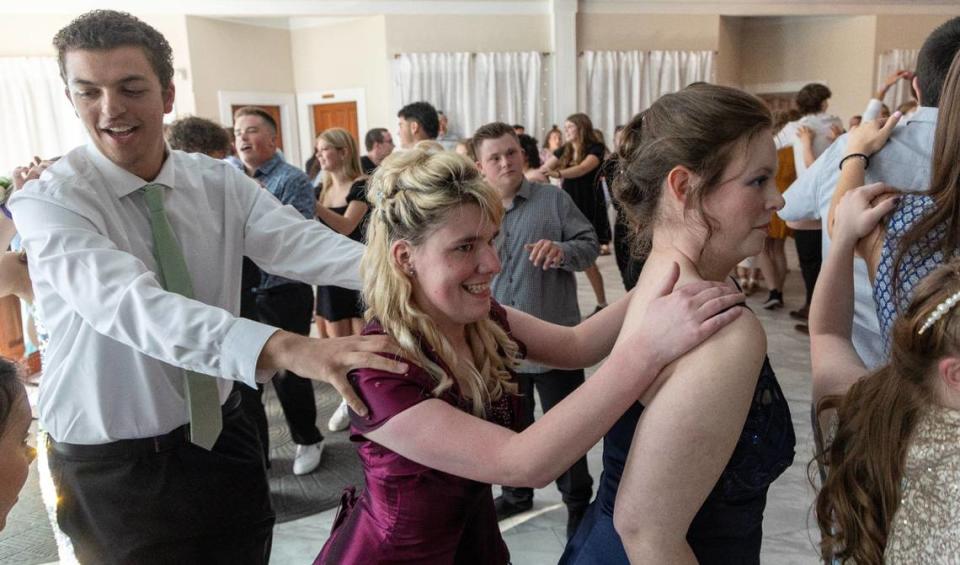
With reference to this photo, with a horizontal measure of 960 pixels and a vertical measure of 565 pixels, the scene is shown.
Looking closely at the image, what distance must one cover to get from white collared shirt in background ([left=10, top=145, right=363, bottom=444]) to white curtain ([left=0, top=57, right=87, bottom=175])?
21.9 feet

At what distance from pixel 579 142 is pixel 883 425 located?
16.7 feet

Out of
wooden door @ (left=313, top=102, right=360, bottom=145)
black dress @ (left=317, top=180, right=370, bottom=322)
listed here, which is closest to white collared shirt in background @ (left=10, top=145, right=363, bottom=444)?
black dress @ (left=317, top=180, right=370, bottom=322)

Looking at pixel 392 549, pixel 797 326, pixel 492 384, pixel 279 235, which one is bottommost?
pixel 797 326

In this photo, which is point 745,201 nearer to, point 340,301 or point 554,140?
point 340,301

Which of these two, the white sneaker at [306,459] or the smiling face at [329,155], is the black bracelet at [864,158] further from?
the smiling face at [329,155]

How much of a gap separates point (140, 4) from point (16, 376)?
Result: 774 centimetres

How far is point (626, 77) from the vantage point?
9.09 m

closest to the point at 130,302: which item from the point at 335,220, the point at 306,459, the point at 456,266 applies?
the point at 456,266

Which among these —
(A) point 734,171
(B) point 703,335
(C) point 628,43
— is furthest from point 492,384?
(C) point 628,43

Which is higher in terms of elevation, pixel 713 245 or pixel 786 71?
pixel 786 71

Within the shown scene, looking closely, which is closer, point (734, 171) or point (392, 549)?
point (734, 171)

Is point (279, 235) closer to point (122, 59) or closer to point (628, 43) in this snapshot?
point (122, 59)

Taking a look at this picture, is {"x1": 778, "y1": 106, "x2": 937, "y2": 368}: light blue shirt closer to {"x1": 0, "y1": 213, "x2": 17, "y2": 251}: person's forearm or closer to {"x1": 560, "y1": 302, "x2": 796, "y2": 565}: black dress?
{"x1": 560, "y1": 302, "x2": 796, "y2": 565}: black dress

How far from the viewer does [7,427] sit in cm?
103
